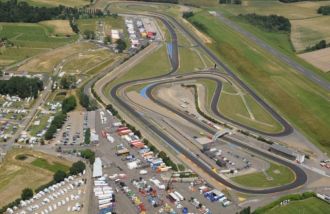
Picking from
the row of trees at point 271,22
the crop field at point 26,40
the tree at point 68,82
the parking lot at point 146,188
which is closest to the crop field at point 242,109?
the parking lot at point 146,188

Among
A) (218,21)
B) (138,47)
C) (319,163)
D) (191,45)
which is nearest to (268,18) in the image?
(218,21)

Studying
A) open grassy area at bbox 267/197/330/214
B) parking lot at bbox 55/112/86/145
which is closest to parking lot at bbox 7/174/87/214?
parking lot at bbox 55/112/86/145

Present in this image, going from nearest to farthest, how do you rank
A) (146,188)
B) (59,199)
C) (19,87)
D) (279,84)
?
(59,199) < (146,188) < (19,87) < (279,84)

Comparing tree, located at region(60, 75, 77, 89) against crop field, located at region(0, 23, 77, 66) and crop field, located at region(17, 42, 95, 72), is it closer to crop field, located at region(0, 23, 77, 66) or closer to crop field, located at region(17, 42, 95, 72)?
crop field, located at region(17, 42, 95, 72)

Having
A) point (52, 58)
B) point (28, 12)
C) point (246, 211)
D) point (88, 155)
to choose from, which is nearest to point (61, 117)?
point (88, 155)

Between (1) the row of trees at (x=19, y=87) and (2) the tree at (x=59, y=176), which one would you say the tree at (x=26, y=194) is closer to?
(2) the tree at (x=59, y=176)

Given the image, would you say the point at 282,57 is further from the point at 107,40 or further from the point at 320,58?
the point at 107,40
